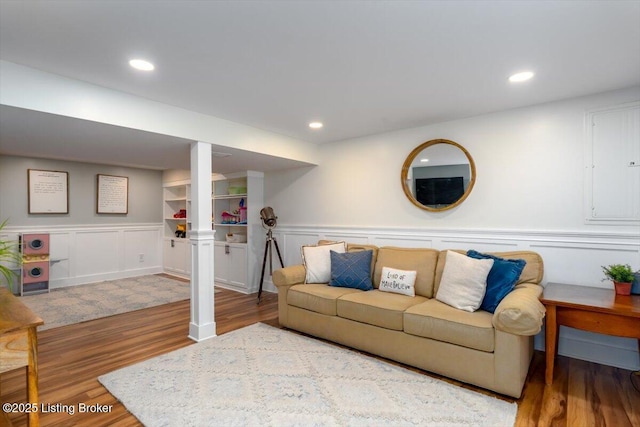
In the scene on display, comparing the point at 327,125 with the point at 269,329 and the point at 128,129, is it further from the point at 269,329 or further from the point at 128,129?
the point at 269,329

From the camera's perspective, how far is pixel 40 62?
2207 mm

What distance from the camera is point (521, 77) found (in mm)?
2484

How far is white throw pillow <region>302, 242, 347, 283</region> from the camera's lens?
144 inches

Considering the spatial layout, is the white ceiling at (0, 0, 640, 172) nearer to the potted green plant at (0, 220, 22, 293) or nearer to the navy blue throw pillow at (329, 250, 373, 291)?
the potted green plant at (0, 220, 22, 293)

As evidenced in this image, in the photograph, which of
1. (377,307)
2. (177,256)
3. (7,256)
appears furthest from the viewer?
(177,256)

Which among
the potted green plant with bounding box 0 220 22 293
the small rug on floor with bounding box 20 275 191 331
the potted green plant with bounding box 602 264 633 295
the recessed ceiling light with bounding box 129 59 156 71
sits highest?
the recessed ceiling light with bounding box 129 59 156 71

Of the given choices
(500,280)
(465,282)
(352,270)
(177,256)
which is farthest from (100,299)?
(500,280)

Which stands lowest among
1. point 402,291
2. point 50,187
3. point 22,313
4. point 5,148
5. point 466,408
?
point 466,408

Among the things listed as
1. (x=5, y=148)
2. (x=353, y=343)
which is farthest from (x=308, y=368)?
(x=5, y=148)

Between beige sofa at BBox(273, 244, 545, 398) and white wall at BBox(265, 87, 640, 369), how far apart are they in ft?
1.11

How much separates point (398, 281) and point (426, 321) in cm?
70

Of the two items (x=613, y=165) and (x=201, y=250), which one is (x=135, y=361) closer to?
(x=201, y=250)

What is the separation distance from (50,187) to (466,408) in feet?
21.4

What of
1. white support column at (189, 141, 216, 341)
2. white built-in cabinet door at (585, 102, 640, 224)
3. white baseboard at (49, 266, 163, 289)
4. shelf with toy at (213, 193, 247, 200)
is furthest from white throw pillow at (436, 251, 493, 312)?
white baseboard at (49, 266, 163, 289)
